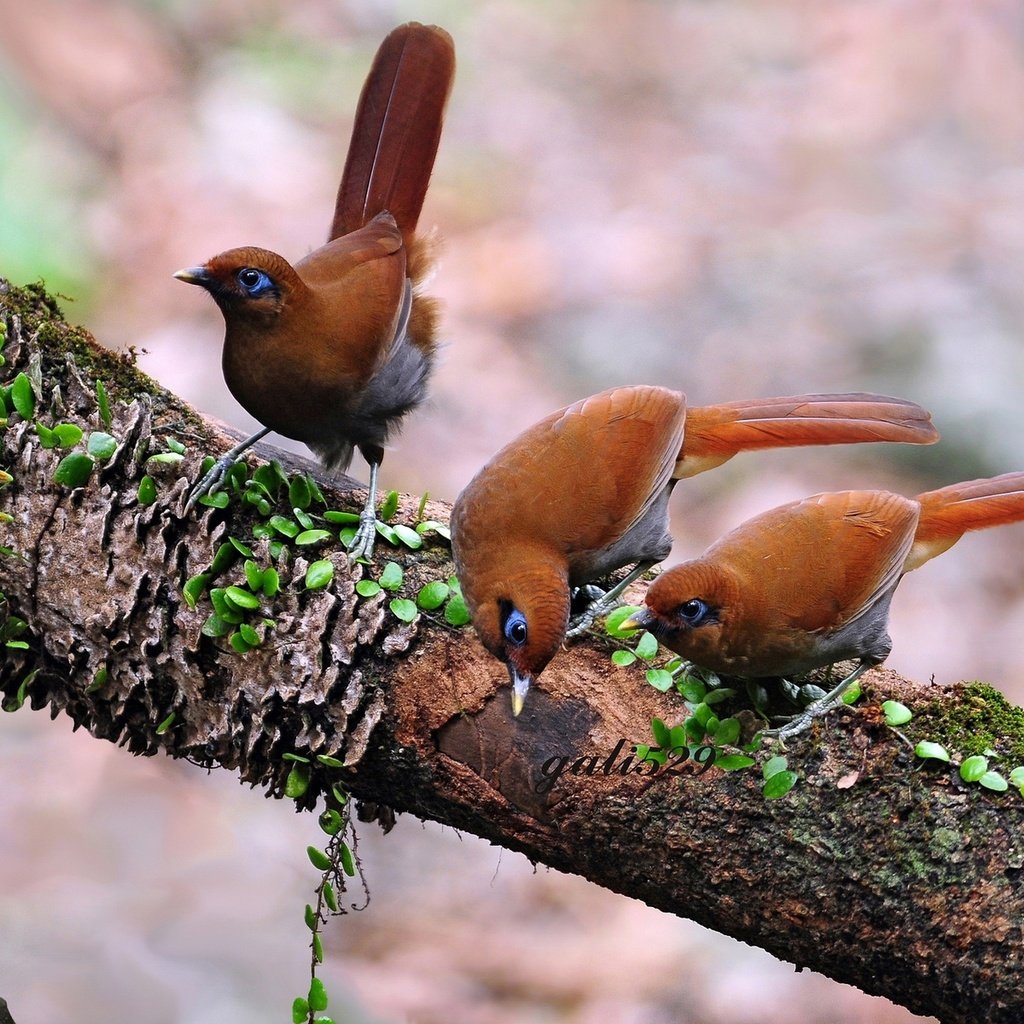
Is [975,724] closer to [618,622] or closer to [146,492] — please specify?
[618,622]

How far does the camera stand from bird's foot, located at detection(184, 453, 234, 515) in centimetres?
230

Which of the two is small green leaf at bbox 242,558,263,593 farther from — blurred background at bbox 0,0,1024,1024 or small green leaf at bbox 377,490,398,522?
blurred background at bbox 0,0,1024,1024

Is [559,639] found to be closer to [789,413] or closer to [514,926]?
[789,413]

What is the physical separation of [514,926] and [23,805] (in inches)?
61.2

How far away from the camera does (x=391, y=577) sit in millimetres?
2271

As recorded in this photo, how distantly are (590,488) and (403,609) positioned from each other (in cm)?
43

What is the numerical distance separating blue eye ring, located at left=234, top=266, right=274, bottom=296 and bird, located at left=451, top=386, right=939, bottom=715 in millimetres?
581

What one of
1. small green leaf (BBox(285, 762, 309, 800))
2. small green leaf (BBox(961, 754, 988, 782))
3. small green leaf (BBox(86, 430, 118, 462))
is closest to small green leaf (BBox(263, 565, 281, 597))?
small green leaf (BBox(285, 762, 309, 800))

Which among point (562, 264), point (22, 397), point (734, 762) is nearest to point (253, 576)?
point (22, 397)

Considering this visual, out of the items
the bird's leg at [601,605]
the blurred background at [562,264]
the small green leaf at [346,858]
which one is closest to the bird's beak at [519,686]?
the bird's leg at [601,605]

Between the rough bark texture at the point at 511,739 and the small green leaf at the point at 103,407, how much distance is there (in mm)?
15

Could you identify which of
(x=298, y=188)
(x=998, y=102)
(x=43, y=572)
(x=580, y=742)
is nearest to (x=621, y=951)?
(x=580, y=742)

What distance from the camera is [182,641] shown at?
2.20m

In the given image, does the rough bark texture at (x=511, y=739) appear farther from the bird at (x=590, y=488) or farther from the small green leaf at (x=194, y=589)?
the bird at (x=590, y=488)
